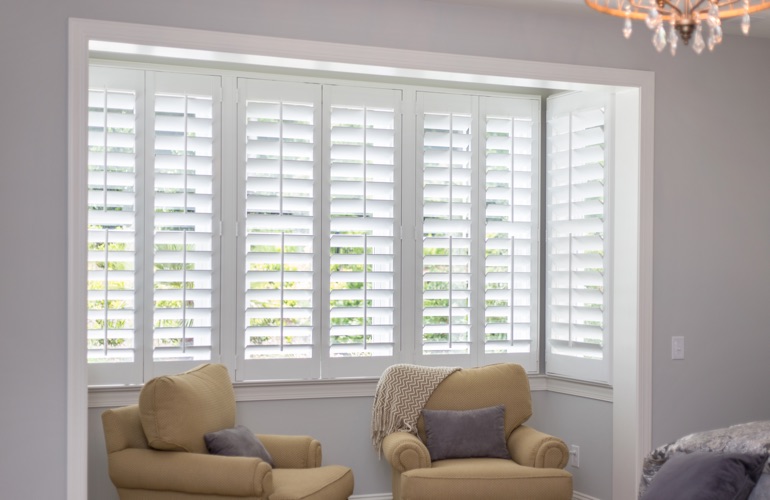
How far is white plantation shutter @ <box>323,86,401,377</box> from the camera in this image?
4.77 m

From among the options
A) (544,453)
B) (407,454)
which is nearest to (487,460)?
(544,453)

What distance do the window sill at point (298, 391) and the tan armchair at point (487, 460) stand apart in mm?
401

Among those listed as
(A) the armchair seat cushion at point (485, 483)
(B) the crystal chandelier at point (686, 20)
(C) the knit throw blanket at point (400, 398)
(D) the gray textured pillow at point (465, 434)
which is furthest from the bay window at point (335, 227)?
(B) the crystal chandelier at point (686, 20)

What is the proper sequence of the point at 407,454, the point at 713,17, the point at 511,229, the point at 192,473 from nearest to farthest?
1. the point at 713,17
2. the point at 192,473
3. the point at 407,454
4. the point at 511,229

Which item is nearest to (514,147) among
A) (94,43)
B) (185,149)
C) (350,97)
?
(350,97)

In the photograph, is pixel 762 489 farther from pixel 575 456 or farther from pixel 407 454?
pixel 575 456

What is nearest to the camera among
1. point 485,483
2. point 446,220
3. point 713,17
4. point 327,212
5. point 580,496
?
point 713,17

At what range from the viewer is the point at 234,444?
3.94 m

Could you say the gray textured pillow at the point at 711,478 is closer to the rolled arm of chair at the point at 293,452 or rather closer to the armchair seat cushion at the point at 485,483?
the armchair seat cushion at the point at 485,483

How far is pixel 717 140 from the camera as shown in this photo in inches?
178

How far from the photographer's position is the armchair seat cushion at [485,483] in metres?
3.99

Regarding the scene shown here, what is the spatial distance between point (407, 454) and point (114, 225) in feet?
6.13

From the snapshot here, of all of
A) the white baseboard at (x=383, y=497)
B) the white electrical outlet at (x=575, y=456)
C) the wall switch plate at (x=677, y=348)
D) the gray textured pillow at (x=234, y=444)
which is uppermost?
the wall switch plate at (x=677, y=348)

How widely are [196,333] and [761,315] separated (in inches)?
117
